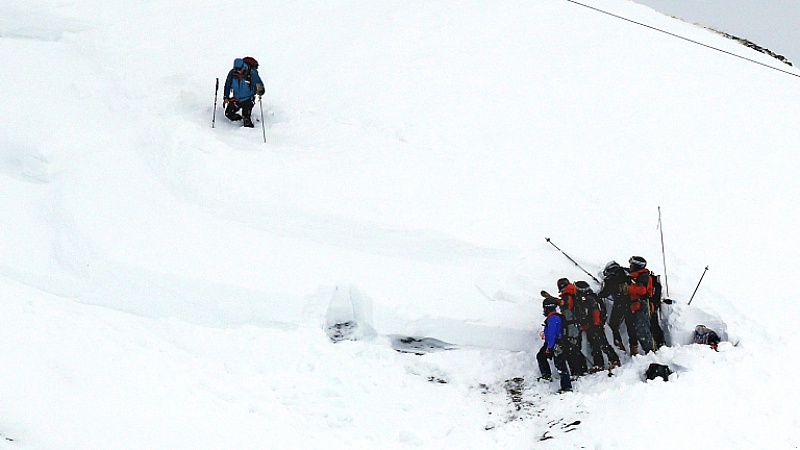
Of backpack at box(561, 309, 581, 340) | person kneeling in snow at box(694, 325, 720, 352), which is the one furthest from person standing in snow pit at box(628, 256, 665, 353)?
backpack at box(561, 309, 581, 340)

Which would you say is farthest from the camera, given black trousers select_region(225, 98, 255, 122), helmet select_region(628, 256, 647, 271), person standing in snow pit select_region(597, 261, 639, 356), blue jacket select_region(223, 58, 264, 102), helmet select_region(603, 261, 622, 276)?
black trousers select_region(225, 98, 255, 122)

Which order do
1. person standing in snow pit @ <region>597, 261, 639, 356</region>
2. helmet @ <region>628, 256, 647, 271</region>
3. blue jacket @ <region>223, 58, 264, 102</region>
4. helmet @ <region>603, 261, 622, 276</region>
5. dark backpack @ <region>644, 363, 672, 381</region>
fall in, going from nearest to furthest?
dark backpack @ <region>644, 363, 672, 381</region>
person standing in snow pit @ <region>597, 261, 639, 356</region>
helmet @ <region>628, 256, 647, 271</region>
helmet @ <region>603, 261, 622, 276</region>
blue jacket @ <region>223, 58, 264, 102</region>

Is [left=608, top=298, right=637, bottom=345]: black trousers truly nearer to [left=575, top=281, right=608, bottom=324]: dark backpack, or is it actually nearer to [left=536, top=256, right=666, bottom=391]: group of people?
[left=536, top=256, right=666, bottom=391]: group of people

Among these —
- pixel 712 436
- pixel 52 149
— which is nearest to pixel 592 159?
pixel 712 436

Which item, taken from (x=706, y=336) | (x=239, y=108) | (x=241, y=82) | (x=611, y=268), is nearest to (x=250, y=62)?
(x=241, y=82)

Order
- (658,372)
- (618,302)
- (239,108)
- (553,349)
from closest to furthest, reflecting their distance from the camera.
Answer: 1. (658,372)
2. (553,349)
3. (618,302)
4. (239,108)

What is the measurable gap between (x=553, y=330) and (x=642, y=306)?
1398 millimetres

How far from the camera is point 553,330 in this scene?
9.21 m

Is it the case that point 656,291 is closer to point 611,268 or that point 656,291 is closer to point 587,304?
point 611,268

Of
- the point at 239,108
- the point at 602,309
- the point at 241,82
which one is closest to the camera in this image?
the point at 602,309

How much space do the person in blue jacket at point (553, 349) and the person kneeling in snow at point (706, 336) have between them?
1.99 meters

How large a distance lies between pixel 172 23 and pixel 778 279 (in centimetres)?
1504

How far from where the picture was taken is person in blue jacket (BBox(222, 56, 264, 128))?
13.0 metres

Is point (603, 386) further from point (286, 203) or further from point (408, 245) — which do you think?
point (286, 203)
